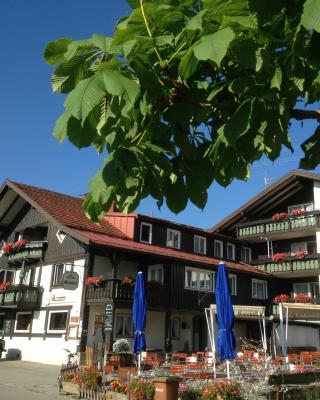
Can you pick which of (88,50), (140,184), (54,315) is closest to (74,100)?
(88,50)

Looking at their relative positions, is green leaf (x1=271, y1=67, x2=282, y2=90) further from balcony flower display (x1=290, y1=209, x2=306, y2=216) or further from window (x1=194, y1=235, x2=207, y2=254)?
balcony flower display (x1=290, y1=209, x2=306, y2=216)

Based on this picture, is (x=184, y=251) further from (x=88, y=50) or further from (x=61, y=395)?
(x=88, y=50)

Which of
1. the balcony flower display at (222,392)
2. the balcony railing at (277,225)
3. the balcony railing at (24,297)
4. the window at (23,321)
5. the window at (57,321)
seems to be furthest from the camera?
the balcony railing at (277,225)

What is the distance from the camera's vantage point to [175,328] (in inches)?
1220

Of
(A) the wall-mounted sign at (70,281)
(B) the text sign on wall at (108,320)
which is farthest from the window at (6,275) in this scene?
(B) the text sign on wall at (108,320)

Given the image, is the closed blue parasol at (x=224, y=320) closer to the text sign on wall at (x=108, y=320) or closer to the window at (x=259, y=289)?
the text sign on wall at (x=108, y=320)

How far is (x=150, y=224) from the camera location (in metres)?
32.7

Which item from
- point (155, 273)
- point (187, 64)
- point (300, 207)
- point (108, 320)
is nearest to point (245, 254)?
point (300, 207)

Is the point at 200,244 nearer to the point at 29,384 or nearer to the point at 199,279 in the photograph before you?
the point at 199,279

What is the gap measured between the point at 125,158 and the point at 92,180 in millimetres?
220

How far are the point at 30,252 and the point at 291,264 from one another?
17765mm

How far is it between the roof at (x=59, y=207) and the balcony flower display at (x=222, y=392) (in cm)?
1893

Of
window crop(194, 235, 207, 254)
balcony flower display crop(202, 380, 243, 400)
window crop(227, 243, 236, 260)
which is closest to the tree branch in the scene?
balcony flower display crop(202, 380, 243, 400)

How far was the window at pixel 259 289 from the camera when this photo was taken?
115 ft
